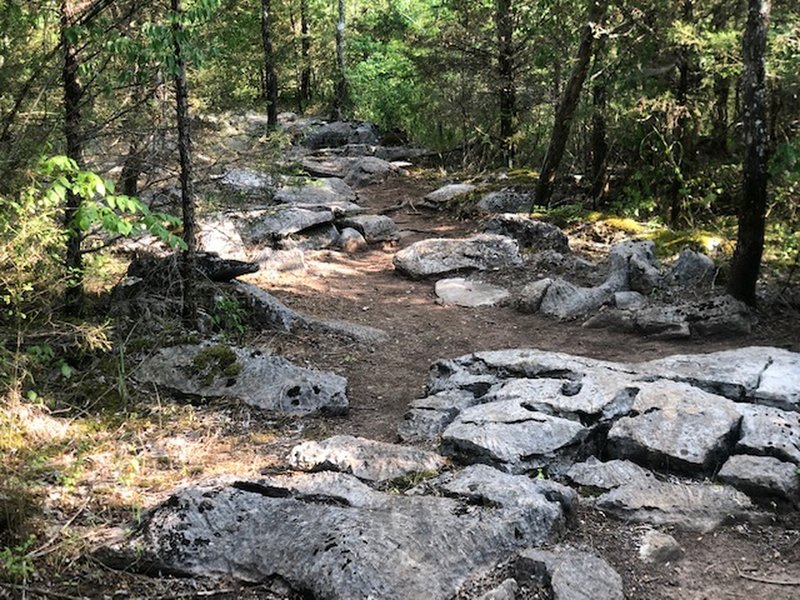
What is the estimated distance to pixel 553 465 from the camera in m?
5.18

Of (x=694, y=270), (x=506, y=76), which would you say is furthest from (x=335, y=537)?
(x=506, y=76)

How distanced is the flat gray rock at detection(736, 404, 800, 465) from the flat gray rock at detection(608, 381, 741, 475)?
0.31 feet

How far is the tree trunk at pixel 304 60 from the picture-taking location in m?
27.8

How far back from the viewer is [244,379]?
21.1 ft

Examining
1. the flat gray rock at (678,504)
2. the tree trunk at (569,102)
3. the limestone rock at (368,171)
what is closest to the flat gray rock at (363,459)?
the flat gray rock at (678,504)

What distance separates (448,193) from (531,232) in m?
3.98

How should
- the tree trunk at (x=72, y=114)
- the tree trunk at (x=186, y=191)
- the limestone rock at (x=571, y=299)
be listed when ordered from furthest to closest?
1. the limestone rock at (x=571, y=299)
2. the tree trunk at (x=186, y=191)
3. the tree trunk at (x=72, y=114)

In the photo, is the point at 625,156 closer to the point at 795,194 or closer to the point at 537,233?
the point at 537,233

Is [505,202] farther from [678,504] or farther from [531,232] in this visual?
[678,504]

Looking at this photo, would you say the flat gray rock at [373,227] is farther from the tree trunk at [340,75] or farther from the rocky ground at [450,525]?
the tree trunk at [340,75]

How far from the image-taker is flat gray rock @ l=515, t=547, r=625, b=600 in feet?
11.9

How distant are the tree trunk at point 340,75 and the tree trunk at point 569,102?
1438 centimetres

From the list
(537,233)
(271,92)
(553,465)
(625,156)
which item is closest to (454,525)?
(553,465)

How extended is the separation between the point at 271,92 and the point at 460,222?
393 inches
